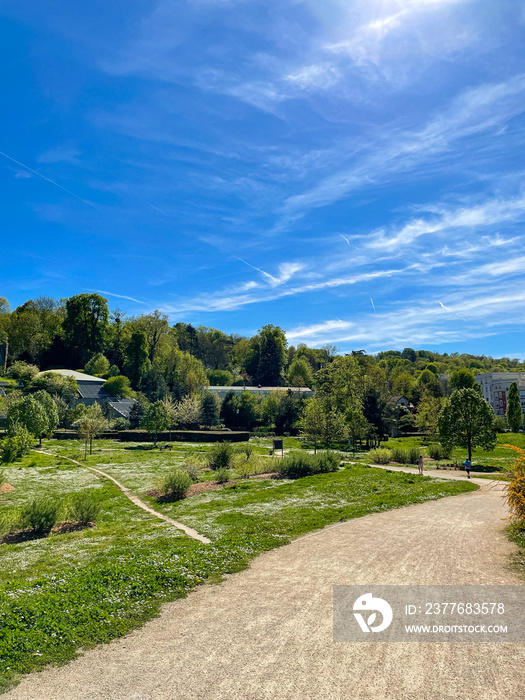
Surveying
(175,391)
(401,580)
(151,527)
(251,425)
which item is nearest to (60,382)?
(175,391)

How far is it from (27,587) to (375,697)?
8.07 m

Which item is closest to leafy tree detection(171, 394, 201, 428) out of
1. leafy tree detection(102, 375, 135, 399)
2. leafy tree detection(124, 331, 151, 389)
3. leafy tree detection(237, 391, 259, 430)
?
leafy tree detection(237, 391, 259, 430)

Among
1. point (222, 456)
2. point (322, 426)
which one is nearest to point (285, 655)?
point (222, 456)

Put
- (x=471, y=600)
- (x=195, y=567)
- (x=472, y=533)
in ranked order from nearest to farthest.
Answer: (x=471, y=600) < (x=195, y=567) < (x=472, y=533)

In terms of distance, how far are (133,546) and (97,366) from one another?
77.3 metres

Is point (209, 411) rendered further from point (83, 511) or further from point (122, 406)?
point (83, 511)

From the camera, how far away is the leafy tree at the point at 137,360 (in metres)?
83.3

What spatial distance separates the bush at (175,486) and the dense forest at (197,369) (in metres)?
20.9

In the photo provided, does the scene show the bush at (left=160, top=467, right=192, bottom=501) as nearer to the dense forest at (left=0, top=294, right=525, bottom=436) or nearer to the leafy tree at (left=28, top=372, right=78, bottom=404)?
the dense forest at (left=0, top=294, right=525, bottom=436)

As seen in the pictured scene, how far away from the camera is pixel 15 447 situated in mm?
35781

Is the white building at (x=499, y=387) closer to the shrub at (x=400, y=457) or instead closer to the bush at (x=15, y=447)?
the shrub at (x=400, y=457)

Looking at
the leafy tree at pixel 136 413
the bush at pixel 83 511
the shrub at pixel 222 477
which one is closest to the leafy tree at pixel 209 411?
the leafy tree at pixel 136 413

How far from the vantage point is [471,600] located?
8.63 m

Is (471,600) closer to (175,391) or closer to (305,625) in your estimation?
(305,625)
